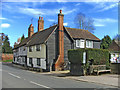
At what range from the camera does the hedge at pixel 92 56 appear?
18266 millimetres

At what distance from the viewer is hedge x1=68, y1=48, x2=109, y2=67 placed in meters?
18.3

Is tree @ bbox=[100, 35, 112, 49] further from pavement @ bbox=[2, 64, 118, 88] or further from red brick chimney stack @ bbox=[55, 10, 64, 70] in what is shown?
pavement @ bbox=[2, 64, 118, 88]

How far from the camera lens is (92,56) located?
18.6 meters

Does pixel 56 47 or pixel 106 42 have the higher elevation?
pixel 106 42

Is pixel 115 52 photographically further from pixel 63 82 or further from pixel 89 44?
pixel 63 82

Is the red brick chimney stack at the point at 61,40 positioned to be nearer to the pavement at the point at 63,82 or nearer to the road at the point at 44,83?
the pavement at the point at 63,82

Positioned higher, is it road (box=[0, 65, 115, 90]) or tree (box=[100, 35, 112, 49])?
tree (box=[100, 35, 112, 49])

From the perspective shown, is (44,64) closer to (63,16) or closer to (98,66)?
(63,16)

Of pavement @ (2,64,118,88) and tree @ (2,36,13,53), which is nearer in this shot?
pavement @ (2,64,118,88)

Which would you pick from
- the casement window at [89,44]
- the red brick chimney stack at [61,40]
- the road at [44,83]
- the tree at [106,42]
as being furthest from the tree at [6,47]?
the road at [44,83]

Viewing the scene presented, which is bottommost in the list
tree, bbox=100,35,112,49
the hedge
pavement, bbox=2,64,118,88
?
pavement, bbox=2,64,118,88

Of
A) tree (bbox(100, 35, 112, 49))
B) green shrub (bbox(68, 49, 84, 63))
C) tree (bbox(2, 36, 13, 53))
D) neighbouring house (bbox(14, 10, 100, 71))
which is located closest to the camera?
green shrub (bbox(68, 49, 84, 63))

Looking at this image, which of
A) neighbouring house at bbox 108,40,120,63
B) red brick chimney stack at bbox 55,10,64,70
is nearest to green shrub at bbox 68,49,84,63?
red brick chimney stack at bbox 55,10,64,70

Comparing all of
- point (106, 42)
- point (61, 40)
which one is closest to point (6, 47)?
point (106, 42)
